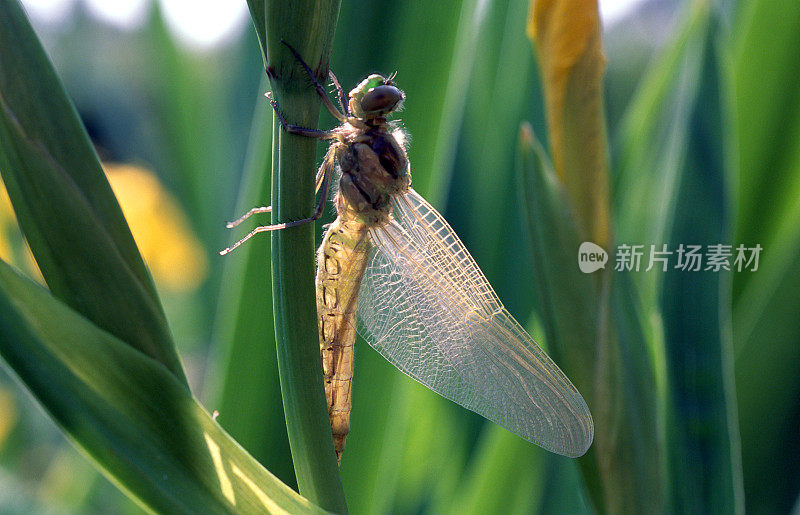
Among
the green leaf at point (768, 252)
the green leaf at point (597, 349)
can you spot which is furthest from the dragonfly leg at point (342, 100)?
the green leaf at point (768, 252)

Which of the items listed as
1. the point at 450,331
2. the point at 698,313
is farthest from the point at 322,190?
the point at 698,313

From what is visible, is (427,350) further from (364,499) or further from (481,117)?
(481,117)

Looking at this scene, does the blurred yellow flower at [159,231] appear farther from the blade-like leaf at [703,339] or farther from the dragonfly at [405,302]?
the blade-like leaf at [703,339]

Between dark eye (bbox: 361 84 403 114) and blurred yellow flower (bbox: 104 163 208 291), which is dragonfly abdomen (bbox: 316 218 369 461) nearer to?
dark eye (bbox: 361 84 403 114)

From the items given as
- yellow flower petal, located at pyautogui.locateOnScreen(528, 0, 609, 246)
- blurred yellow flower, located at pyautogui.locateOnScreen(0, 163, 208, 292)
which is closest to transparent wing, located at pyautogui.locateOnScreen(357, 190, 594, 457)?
yellow flower petal, located at pyautogui.locateOnScreen(528, 0, 609, 246)

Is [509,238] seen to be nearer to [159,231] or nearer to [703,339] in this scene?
[703,339]
